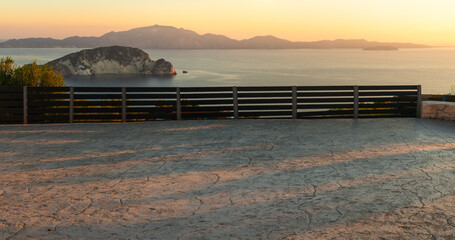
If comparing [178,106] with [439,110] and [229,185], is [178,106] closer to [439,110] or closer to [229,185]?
[229,185]

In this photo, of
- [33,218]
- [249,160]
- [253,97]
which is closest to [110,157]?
[249,160]

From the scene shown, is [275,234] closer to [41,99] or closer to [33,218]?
[33,218]

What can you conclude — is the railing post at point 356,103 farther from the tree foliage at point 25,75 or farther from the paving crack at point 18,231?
the tree foliage at point 25,75

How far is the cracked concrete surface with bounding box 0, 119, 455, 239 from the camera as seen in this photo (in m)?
5.95

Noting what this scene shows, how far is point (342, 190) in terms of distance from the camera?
7.70 m

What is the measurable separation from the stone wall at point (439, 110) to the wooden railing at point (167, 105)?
610mm

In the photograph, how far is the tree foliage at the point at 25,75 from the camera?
2333cm

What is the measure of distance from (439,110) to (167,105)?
11074mm

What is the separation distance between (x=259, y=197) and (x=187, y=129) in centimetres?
841

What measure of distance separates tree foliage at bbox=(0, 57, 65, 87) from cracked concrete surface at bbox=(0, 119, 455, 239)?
34.3 ft

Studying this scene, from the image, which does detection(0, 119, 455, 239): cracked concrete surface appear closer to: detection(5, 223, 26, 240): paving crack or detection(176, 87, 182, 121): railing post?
detection(5, 223, 26, 240): paving crack

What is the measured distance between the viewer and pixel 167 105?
1806 cm

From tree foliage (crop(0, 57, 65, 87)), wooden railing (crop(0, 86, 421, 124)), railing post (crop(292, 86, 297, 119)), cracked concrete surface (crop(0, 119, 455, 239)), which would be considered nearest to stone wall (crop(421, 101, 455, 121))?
wooden railing (crop(0, 86, 421, 124))

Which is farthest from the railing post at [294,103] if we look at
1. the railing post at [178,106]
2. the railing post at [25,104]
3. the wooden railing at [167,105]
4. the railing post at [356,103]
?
the railing post at [25,104]
